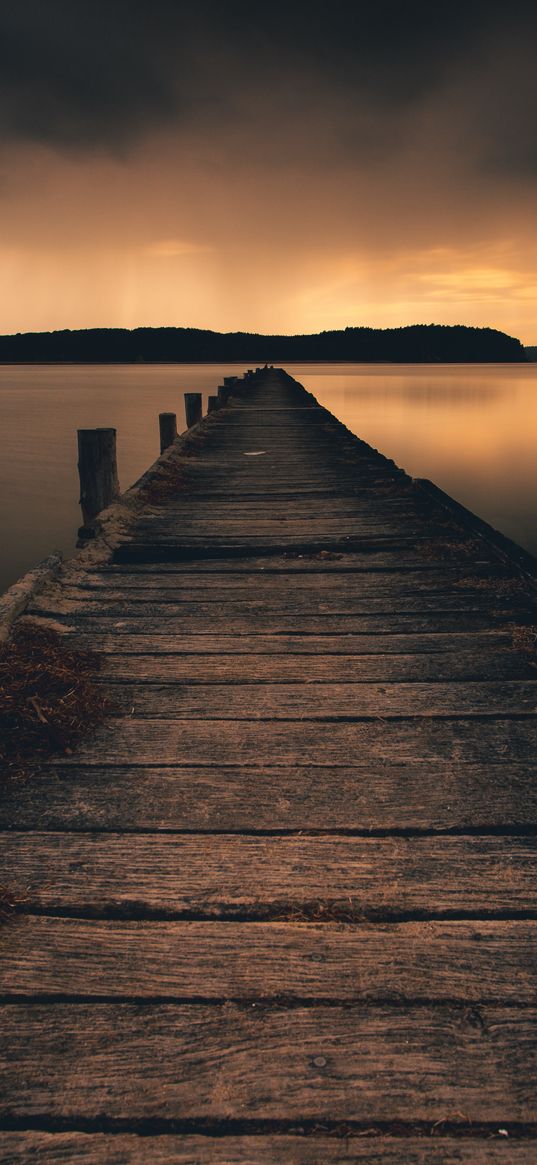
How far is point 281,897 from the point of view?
1803mm

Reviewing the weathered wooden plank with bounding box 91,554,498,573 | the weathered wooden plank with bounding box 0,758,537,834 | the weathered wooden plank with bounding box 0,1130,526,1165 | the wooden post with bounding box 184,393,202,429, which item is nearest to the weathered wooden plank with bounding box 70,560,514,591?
the weathered wooden plank with bounding box 91,554,498,573

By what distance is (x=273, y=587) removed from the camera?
4.27m

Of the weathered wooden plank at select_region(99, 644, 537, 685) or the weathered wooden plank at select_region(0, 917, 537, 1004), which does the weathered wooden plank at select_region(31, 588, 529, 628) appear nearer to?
the weathered wooden plank at select_region(99, 644, 537, 685)

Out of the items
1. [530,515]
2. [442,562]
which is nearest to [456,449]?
[530,515]

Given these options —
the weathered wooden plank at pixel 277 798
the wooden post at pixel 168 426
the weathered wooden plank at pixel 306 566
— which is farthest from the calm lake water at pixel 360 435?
the weathered wooden plank at pixel 277 798

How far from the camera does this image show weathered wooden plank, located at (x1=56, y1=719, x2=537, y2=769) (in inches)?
95.5

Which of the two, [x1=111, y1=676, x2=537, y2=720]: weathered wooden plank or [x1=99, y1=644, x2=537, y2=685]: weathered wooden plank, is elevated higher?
[x1=99, y1=644, x2=537, y2=685]: weathered wooden plank

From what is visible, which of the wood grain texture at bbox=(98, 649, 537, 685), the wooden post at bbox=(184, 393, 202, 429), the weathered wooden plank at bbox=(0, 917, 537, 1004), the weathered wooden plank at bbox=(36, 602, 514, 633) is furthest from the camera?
the wooden post at bbox=(184, 393, 202, 429)

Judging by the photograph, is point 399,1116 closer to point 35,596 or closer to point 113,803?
point 113,803

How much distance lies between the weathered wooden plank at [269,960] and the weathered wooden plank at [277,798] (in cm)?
38

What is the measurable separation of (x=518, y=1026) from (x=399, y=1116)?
317mm

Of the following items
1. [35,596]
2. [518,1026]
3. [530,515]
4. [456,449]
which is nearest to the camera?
[518,1026]

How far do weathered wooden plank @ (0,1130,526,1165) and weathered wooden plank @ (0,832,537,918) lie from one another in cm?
51

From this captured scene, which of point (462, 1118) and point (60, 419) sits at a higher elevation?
point (60, 419)
